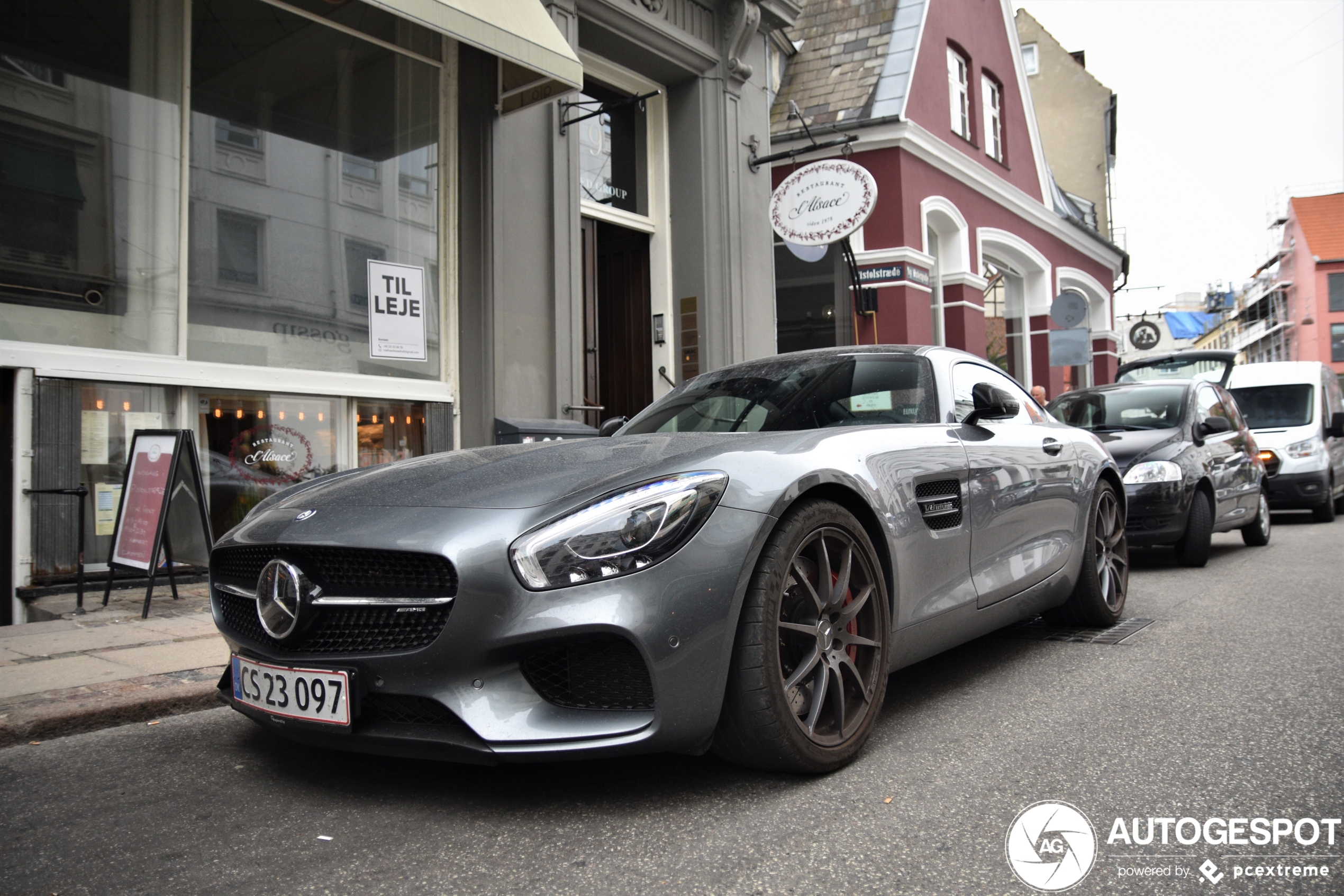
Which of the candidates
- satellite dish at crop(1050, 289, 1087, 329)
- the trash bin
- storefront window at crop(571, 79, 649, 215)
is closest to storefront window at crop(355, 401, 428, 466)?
the trash bin

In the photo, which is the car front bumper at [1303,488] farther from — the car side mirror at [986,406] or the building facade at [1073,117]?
the building facade at [1073,117]

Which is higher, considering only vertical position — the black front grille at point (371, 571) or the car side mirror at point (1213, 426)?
the car side mirror at point (1213, 426)

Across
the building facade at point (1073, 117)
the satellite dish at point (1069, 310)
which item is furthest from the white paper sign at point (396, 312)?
the building facade at point (1073, 117)

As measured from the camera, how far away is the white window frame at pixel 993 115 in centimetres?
1969

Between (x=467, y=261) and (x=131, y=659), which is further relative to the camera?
(x=467, y=261)

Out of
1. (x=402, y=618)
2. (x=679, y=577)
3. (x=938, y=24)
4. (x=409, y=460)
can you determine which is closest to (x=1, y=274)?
(x=409, y=460)

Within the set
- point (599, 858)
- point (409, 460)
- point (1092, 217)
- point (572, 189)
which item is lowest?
point (599, 858)

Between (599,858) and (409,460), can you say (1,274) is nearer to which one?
(409,460)

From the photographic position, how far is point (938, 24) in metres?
17.7

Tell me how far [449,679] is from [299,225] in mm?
6095

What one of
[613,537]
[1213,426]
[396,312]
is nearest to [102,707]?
[613,537]

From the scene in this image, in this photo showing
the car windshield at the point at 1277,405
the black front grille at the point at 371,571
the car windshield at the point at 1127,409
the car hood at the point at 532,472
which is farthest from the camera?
the car windshield at the point at 1277,405

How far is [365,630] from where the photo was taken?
2.55 metres

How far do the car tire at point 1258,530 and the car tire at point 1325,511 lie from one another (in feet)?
10.2
